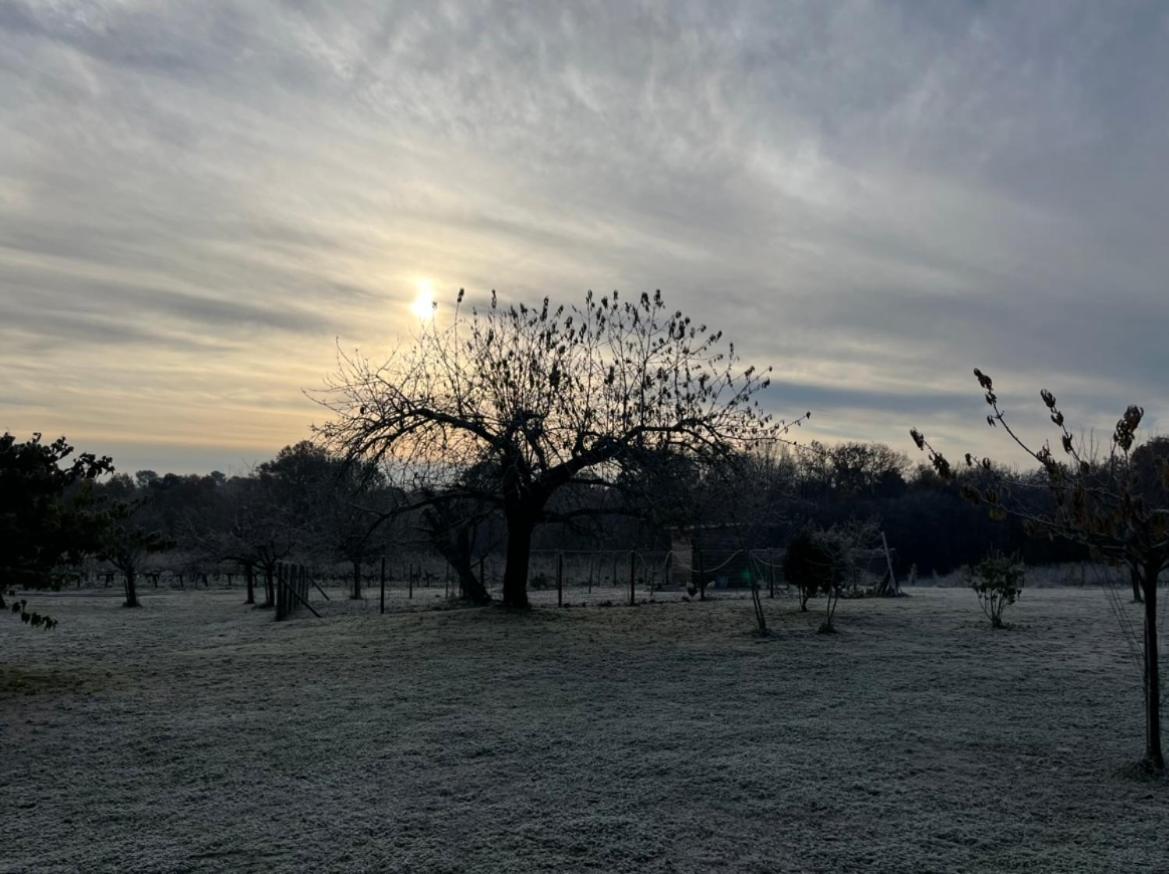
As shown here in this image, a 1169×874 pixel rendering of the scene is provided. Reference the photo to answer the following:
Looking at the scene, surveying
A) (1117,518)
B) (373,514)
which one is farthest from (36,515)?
(1117,518)

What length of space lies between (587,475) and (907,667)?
22.4ft

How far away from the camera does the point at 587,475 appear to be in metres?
15.2

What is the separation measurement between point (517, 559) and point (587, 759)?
33.2 ft

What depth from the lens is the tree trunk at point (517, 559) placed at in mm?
15434

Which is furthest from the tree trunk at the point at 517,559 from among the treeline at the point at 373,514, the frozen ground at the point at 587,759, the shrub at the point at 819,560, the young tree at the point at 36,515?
the young tree at the point at 36,515

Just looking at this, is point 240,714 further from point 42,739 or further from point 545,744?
point 545,744

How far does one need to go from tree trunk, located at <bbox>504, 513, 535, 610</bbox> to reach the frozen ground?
3.91m

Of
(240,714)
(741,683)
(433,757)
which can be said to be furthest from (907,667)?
(240,714)

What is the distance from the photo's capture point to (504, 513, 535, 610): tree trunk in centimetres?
1543

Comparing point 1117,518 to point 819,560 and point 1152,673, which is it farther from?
point 819,560

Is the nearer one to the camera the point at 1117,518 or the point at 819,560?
Result: the point at 1117,518

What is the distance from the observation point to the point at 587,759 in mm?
5879

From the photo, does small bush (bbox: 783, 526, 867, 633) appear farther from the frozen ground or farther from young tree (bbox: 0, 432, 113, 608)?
young tree (bbox: 0, 432, 113, 608)

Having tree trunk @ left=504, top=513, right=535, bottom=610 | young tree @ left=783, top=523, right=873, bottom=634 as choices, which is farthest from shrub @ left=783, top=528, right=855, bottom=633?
tree trunk @ left=504, top=513, right=535, bottom=610
